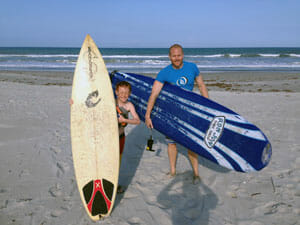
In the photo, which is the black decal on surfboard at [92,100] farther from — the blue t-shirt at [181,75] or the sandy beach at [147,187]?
the sandy beach at [147,187]

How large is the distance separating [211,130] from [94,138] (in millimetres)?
1466

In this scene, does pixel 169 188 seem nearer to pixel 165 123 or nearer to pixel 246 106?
pixel 165 123

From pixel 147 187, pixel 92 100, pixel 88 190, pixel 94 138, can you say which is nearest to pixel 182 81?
pixel 92 100

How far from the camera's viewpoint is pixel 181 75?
3.03 meters

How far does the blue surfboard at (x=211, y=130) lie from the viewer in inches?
108

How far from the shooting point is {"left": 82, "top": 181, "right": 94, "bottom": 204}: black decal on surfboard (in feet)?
8.52

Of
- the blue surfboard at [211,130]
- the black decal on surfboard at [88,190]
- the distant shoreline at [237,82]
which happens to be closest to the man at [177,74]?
the blue surfboard at [211,130]

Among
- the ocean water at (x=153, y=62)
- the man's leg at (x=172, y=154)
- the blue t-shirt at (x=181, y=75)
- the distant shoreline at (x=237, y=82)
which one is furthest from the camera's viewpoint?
the ocean water at (x=153, y=62)

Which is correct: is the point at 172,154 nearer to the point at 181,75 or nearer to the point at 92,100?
the point at 181,75

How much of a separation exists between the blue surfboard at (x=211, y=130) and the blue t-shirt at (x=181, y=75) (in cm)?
19

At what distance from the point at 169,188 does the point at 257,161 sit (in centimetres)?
116

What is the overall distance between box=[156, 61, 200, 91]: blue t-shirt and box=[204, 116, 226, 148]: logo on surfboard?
0.57 m

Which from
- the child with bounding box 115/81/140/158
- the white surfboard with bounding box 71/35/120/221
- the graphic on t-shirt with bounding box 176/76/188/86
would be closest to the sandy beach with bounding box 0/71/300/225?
the white surfboard with bounding box 71/35/120/221

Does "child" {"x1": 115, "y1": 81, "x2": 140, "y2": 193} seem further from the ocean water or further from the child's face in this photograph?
the ocean water
